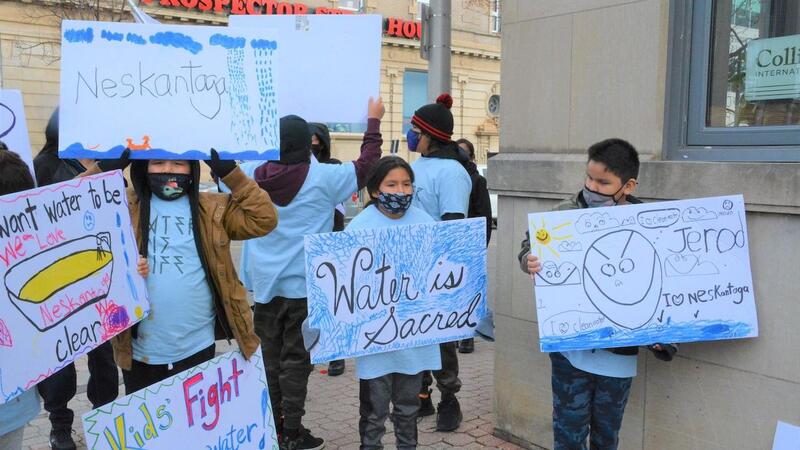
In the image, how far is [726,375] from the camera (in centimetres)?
332

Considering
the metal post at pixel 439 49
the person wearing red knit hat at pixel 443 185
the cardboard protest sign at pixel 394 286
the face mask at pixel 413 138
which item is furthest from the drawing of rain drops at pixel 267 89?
the metal post at pixel 439 49

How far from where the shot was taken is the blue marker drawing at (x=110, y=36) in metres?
2.90

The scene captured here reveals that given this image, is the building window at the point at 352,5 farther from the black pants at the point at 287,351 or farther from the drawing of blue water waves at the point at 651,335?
the drawing of blue water waves at the point at 651,335

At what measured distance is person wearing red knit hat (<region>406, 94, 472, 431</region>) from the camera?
4520mm

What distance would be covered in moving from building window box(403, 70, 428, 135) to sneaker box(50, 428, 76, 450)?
2725 cm

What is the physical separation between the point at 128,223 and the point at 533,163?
2279mm

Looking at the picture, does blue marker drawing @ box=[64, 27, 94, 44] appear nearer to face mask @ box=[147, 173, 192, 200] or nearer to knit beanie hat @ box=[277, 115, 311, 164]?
face mask @ box=[147, 173, 192, 200]

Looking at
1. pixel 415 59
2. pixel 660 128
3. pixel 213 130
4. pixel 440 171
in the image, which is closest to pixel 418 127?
pixel 440 171

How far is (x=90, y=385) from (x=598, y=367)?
2.85 metres

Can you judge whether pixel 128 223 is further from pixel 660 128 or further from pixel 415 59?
pixel 415 59

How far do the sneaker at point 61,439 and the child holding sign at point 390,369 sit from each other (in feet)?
6.51

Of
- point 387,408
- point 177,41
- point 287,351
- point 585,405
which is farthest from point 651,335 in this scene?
point 177,41

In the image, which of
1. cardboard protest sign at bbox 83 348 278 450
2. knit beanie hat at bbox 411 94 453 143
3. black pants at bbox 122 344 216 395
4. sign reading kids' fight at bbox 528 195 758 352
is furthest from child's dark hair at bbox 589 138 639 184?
black pants at bbox 122 344 216 395

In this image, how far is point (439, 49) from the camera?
27.2 feet
